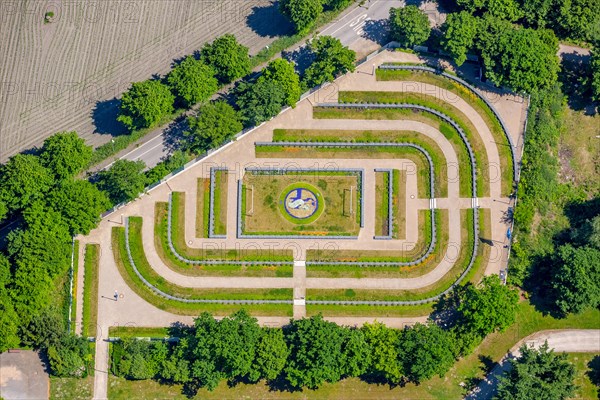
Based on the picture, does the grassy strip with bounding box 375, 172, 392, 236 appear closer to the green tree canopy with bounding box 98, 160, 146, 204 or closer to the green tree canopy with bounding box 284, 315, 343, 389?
the green tree canopy with bounding box 284, 315, 343, 389

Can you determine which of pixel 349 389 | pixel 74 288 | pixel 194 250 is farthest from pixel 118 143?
pixel 349 389

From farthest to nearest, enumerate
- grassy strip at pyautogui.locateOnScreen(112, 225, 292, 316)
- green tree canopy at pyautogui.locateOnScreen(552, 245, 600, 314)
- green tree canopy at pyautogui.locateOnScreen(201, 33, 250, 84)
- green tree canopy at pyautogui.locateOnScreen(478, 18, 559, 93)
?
green tree canopy at pyautogui.locateOnScreen(201, 33, 250, 84)
grassy strip at pyautogui.locateOnScreen(112, 225, 292, 316)
green tree canopy at pyautogui.locateOnScreen(478, 18, 559, 93)
green tree canopy at pyautogui.locateOnScreen(552, 245, 600, 314)

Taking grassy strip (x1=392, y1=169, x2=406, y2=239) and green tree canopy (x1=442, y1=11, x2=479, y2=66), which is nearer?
green tree canopy (x1=442, y1=11, x2=479, y2=66)

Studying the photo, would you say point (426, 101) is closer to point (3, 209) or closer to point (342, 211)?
point (342, 211)

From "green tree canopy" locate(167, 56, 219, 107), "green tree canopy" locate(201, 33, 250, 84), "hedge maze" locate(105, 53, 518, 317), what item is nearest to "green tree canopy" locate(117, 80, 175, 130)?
"green tree canopy" locate(167, 56, 219, 107)

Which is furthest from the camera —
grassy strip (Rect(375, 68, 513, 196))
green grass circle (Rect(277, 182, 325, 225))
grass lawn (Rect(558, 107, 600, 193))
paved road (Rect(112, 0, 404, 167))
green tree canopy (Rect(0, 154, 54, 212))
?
paved road (Rect(112, 0, 404, 167))
